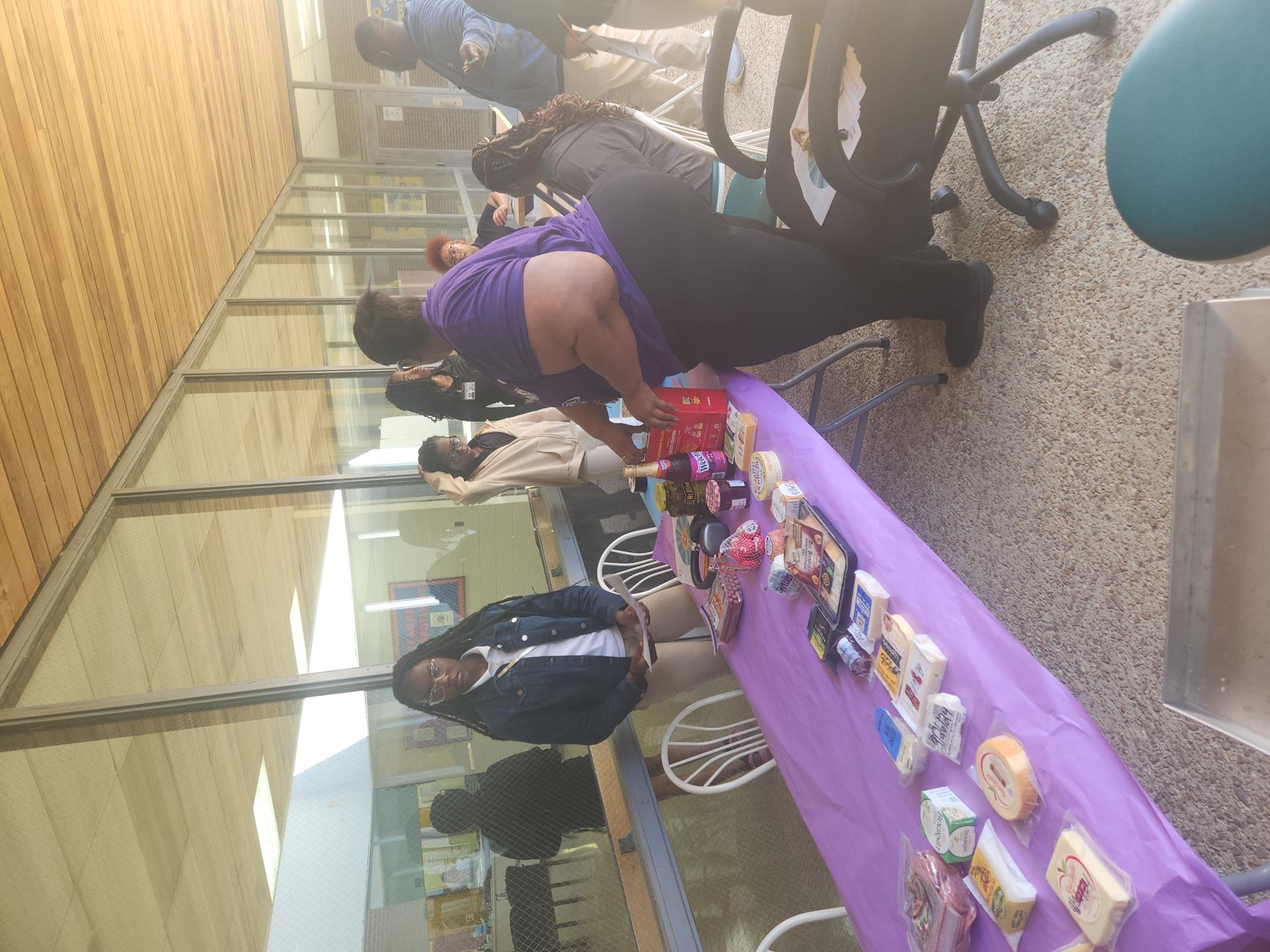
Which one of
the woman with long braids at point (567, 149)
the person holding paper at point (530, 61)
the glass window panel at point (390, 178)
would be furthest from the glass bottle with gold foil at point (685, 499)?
the glass window panel at point (390, 178)

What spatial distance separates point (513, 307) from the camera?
1365 millimetres

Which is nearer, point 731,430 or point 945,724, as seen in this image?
point 945,724

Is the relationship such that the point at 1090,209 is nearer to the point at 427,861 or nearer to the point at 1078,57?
the point at 1078,57

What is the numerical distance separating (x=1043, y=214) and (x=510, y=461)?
1.69 metres

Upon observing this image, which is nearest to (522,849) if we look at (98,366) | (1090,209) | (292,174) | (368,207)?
(1090,209)

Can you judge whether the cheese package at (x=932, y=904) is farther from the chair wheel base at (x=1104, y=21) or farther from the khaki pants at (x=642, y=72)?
the khaki pants at (x=642, y=72)

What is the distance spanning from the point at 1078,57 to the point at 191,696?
8.40 ft

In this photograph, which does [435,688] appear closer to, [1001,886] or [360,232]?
[1001,886]

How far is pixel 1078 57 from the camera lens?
1628 mm

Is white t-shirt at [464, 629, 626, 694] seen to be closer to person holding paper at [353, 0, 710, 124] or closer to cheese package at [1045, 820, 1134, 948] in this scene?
cheese package at [1045, 820, 1134, 948]

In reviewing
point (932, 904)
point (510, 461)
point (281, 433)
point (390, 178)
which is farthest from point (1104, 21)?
point (390, 178)

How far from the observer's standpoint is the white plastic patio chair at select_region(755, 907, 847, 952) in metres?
1.47

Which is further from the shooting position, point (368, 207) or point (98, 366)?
point (368, 207)

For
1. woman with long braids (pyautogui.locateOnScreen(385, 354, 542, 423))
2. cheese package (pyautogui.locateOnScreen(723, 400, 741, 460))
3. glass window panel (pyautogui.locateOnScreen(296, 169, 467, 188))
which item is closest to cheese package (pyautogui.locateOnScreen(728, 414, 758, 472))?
cheese package (pyautogui.locateOnScreen(723, 400, 741, 460))
